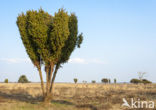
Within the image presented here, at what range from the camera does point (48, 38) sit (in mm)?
22578

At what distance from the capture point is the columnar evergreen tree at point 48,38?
21.9 m

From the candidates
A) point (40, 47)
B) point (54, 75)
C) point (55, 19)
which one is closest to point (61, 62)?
point (54, 75)

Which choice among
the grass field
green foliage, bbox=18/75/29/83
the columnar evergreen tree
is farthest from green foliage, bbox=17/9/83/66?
green foliage, bbox=18/75/29/83

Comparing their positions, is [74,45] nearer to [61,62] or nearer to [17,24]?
[61,62]

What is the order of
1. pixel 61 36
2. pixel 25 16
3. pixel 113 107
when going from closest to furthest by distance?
pixel 113 107 → pixel 61 36 → pixel 25 16

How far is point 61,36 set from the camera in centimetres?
2186

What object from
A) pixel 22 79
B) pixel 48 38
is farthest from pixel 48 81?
pixel 22 79

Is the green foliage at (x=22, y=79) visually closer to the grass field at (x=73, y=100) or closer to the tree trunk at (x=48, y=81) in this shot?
the grass field at (x=73, y=100)

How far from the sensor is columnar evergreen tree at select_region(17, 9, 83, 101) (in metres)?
21.9

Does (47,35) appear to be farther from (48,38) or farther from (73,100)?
(73,100)

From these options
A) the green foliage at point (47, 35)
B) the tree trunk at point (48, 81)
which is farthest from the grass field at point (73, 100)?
the green foliage at point (47, 35)

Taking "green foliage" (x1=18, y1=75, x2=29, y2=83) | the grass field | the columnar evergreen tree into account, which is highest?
the columnar evergreen tree

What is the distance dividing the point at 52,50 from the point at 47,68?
202cm

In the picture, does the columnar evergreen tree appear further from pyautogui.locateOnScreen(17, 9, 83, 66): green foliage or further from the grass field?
the grass field
